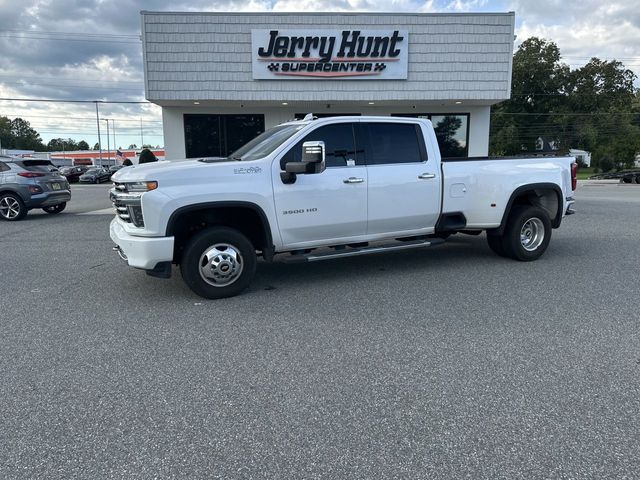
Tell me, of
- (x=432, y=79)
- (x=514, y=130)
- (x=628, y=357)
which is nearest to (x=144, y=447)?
(x=628, y=357)

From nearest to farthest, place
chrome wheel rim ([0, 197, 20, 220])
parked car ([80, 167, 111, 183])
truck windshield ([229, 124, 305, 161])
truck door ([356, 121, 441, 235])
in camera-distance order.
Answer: truck windshield ([229, 124, 305, 161]), truck door ([356, 121, 441, 235]), chrome wheel rim ([0, 197, 20, 220]), parked car ([80, 167, 111, 183])

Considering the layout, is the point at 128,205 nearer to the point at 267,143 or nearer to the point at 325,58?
the point at 267,143

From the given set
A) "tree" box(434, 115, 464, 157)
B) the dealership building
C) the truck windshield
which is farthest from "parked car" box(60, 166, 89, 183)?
the truck windshield

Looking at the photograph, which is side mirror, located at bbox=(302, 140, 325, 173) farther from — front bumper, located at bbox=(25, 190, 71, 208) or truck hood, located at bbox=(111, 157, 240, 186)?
front bumper, located at bbox=(25, 190, 71, 208)

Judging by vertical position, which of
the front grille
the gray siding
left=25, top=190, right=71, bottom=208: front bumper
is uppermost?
the gray siding

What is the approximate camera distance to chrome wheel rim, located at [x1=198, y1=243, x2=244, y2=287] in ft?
17.7

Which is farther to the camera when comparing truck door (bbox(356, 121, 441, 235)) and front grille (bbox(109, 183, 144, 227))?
truck door (bbox(356, 121, 441, 235))

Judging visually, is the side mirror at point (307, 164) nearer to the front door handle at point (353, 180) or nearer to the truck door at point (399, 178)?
the front door handle at point (353, 180)

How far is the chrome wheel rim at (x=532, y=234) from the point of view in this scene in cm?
739

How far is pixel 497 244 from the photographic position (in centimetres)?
755

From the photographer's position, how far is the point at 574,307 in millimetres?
5148

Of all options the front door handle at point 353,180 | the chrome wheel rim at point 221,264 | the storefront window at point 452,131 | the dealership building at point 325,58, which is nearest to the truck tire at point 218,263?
the chrome wheel rim at point 221,264

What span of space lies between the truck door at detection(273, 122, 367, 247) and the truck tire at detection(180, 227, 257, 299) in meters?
0.53

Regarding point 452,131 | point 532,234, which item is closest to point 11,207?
point 532,234
